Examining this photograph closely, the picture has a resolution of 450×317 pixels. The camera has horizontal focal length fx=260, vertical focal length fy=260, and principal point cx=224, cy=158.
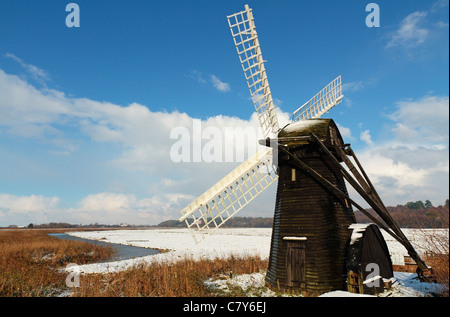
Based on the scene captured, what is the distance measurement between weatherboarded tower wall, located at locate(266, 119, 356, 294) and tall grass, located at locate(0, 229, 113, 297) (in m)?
9.28

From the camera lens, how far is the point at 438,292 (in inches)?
335

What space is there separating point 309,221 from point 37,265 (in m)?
17.8

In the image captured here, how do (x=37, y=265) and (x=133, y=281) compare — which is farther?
(x=37, y=265)

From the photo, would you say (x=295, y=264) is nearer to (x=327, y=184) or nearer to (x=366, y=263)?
(x=366, y=263)

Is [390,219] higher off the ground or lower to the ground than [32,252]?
higher

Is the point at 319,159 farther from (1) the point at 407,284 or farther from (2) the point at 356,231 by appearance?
(1) the point at 407,284

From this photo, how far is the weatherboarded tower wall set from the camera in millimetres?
Result: 9633

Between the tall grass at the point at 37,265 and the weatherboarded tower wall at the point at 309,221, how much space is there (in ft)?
30.4

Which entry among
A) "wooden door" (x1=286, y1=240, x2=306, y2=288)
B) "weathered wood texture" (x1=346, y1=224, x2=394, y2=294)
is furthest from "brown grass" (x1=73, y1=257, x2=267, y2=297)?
"weathered wood texture" (x1=346, y1=224, x2=394, y2=294)

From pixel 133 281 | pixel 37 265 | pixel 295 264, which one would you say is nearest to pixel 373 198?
pixel 295 264

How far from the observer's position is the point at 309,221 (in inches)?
397
